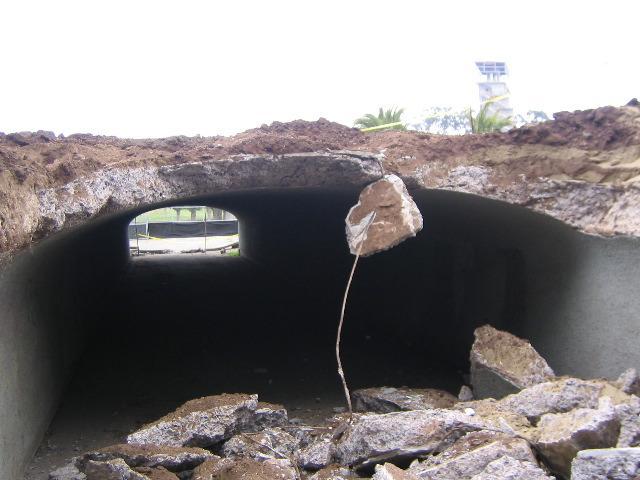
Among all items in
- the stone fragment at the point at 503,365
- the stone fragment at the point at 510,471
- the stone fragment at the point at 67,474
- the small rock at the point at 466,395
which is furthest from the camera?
the small rock at the point at 466,395

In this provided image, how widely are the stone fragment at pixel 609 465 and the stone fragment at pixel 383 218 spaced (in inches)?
107

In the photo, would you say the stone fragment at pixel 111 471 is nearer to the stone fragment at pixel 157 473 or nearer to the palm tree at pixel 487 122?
the stone fragment at pixel 157 473

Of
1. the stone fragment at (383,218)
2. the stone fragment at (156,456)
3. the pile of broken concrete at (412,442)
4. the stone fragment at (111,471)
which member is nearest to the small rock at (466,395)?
the pile of broken concrete at (412,442)

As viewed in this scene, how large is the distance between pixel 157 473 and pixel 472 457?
2.08 metres

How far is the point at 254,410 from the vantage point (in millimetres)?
5297

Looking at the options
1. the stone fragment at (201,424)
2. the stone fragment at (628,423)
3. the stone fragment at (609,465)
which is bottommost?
the stone fragment at (201,424)

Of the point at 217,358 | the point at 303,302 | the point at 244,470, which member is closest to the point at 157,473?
the point at 244,470

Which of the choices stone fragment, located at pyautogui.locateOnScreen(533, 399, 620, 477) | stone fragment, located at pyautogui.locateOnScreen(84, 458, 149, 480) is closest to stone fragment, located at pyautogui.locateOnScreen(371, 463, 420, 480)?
stone fragment, located at pyautogui.locateOnScreen(533, 399, 620, 477)

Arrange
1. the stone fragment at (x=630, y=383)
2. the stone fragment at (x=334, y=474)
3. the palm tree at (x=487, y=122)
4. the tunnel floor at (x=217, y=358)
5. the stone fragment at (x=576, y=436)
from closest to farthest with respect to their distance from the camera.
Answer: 1. the stone fragment at (x=576, y=436)
2. the stone fragment at (x=334, y=474)
3. the stone fragment at (x=630, y=383)
4. the tunnel floor at (x=217, y=358)
5. the palm tree at (x=487, y=122)

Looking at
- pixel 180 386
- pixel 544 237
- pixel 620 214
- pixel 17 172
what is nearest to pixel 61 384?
pixel 180 386

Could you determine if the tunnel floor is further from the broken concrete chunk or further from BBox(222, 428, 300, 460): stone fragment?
BBox(222, 428, 300, 460): stone fragment

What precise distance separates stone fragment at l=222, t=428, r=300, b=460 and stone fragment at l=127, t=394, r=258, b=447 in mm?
128

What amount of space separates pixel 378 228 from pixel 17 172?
120 inches

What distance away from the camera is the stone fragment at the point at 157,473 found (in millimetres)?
4256
